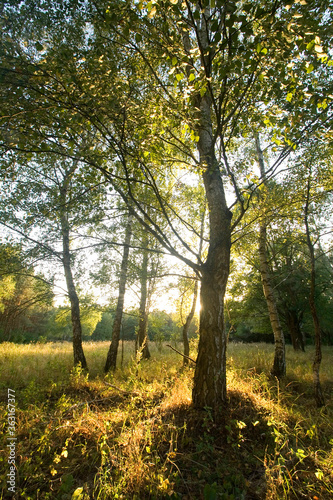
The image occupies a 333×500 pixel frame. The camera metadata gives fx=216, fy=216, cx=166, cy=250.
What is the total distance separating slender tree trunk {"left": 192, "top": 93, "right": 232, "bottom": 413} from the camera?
3.45 meters

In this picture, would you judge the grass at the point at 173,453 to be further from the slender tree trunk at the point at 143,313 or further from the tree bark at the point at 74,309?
the slender tree trunk at the point at 143,313

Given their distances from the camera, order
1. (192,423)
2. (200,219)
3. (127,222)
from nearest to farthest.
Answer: (192,423) → (200,219) → (127,222)

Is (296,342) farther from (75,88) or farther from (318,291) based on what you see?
(75,88)

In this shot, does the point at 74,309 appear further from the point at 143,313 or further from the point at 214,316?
the point at 214,316

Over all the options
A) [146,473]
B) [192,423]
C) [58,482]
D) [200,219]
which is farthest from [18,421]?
[200,219]

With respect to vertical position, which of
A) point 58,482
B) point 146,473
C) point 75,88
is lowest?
point 58,482

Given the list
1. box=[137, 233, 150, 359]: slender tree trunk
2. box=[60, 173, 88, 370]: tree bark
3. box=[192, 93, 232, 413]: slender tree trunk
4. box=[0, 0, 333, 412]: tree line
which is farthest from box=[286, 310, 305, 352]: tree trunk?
box=[192, 93, 232, 413]: slender tree trunk

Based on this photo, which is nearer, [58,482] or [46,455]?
[58,482]

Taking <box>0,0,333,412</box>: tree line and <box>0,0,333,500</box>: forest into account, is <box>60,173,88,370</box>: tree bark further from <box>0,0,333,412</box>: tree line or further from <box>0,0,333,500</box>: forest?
<box>0,0,333,412</box>: tree line

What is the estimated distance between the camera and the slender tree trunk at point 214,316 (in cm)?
345

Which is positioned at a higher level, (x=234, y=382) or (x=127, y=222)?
(x=127, y=222)

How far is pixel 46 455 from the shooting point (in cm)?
293

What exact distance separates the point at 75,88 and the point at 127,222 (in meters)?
6.37

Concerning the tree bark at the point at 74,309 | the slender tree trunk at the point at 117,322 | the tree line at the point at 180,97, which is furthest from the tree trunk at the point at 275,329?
the tree bark at the point at 74,309
